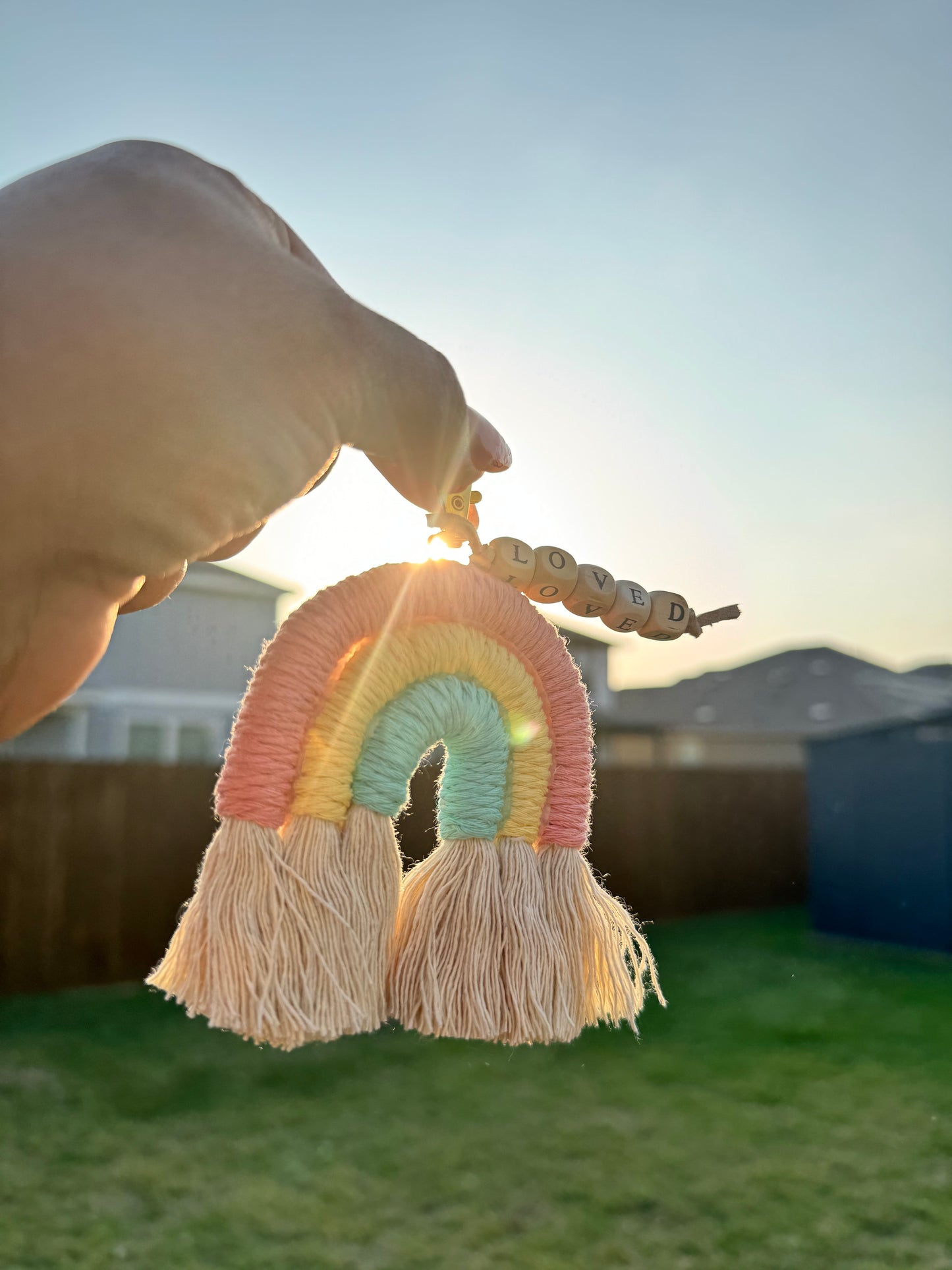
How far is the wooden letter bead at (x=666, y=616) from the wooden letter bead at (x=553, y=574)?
8cm

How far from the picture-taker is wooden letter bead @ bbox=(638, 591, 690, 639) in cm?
82

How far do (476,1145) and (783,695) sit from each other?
2207cm

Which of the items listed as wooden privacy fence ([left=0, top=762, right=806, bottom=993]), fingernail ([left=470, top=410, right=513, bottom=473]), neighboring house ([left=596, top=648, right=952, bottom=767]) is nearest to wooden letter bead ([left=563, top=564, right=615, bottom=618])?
fingernail ([left=470, top=410, right=513, bottom=473])

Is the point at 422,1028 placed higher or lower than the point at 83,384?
lower

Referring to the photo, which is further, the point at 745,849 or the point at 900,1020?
the point at 745,849

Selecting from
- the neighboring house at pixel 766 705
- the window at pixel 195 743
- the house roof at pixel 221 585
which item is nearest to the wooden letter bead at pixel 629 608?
the house roof at pixel 221 585

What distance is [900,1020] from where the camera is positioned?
4934 millimetres

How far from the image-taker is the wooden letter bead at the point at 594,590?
0.78m

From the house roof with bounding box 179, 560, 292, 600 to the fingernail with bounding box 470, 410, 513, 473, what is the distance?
1182 mm

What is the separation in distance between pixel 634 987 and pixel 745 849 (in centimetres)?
728

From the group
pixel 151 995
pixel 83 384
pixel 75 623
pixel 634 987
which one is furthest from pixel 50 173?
pixel 151 995

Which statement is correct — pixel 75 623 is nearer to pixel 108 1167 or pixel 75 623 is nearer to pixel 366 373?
pixel 366 373

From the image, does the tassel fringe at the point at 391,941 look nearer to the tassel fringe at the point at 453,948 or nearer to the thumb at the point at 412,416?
the tassel fringe at the point at 453,948

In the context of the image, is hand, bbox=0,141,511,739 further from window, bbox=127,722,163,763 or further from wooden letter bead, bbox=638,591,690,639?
window, bbox=127,722,163,763
